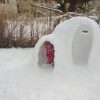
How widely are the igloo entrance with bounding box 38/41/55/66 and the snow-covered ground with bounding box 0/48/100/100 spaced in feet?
0.71

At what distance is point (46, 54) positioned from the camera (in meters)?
6.84

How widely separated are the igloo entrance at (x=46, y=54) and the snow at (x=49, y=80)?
12 cm

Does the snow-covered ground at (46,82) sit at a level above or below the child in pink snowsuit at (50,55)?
below

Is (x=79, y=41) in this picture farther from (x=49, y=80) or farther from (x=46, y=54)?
(x=49, y=80)

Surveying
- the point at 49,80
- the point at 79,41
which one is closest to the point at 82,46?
the point at 79,41

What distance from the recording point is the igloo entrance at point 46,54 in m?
6.70

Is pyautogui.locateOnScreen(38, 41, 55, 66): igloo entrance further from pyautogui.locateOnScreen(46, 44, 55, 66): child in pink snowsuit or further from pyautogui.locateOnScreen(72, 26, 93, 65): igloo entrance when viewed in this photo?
pyautogui.locateOnScreen(72, 26, 93, 65): igloo entrance

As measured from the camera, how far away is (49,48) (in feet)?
22.3

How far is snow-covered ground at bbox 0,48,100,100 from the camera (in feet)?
17.3

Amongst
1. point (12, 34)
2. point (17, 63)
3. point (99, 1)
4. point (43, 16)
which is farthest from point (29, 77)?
point (99, 1)

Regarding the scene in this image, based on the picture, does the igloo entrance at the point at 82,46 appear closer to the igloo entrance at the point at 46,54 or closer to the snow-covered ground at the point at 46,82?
the snow-covered ground at the point at 46,82

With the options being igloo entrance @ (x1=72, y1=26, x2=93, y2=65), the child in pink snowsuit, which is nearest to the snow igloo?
igloo entrance @ (x1=72, y1=26, x2=93, y2=65)

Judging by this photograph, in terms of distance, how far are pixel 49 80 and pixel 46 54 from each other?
95 centimetres

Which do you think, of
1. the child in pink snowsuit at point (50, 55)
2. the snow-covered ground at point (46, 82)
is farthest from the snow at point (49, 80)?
the child in pink snowsuit at point (50, 55)
